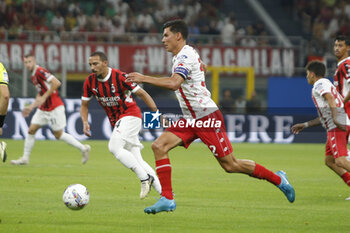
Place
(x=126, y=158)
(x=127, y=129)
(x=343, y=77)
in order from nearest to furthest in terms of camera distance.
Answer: (x=126, y=158), (x=127, y=129), (x=343, y=77)

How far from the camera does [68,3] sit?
91.7ft

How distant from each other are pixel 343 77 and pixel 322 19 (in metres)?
21.0

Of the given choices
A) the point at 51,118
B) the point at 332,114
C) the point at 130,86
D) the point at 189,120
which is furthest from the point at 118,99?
the point at 51,118

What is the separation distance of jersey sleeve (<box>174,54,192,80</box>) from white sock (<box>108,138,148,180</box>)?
220 centimetres

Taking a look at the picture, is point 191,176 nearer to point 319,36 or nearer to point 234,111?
point 234,111

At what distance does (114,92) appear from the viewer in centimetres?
1065

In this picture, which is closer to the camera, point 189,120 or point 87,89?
point 189,120

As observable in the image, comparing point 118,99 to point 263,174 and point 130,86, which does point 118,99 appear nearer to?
point 130,86

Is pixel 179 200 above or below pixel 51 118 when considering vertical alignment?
below

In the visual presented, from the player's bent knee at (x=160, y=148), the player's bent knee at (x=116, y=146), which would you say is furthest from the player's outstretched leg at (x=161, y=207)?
the player's bent knee at (x=116, y=146)

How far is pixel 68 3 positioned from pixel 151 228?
21435 mm

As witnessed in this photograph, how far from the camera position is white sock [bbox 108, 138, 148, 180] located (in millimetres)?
9844

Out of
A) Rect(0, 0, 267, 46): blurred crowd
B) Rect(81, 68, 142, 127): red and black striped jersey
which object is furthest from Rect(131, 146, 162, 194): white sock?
Rect(0, 0, 267, 46): blurred crowd

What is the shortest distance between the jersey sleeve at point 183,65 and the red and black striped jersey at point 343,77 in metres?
3.50
